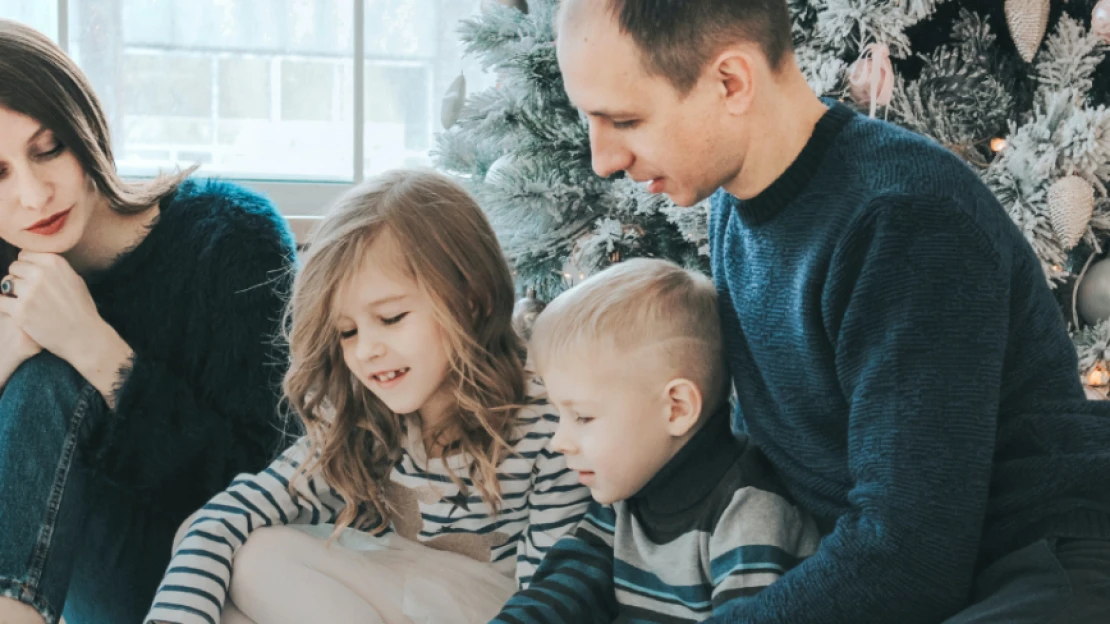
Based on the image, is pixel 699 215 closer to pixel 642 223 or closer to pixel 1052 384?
pixel 642 223

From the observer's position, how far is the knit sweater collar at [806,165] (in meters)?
1.08

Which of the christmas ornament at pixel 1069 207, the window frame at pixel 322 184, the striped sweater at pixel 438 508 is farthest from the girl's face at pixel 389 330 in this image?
the window frame at pixel 322 184

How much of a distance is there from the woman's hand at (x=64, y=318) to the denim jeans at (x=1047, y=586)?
1082mm

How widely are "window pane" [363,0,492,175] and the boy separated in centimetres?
176

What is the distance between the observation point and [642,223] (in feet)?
5.84

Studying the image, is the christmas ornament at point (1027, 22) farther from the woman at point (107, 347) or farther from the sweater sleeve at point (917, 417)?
the woman at point (107, 347)

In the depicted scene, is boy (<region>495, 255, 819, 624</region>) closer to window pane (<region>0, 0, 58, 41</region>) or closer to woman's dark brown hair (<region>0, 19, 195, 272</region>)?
woman's dark brown hair (<region>0, 19, 195, 272</region>)

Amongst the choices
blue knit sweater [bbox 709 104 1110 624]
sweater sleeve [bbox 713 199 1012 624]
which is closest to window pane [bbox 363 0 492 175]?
blue knit sweater [bbox 709 104 1110 624]

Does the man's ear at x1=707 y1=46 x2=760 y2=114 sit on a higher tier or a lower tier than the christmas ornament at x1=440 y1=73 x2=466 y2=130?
higher

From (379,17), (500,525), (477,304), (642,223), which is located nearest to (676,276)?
(477,304)

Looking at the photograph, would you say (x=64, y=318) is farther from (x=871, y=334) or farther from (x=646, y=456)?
(x=871, y=334)

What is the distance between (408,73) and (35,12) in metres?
0.92

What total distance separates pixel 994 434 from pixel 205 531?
0.89 meters

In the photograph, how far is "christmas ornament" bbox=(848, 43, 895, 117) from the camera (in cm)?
145
